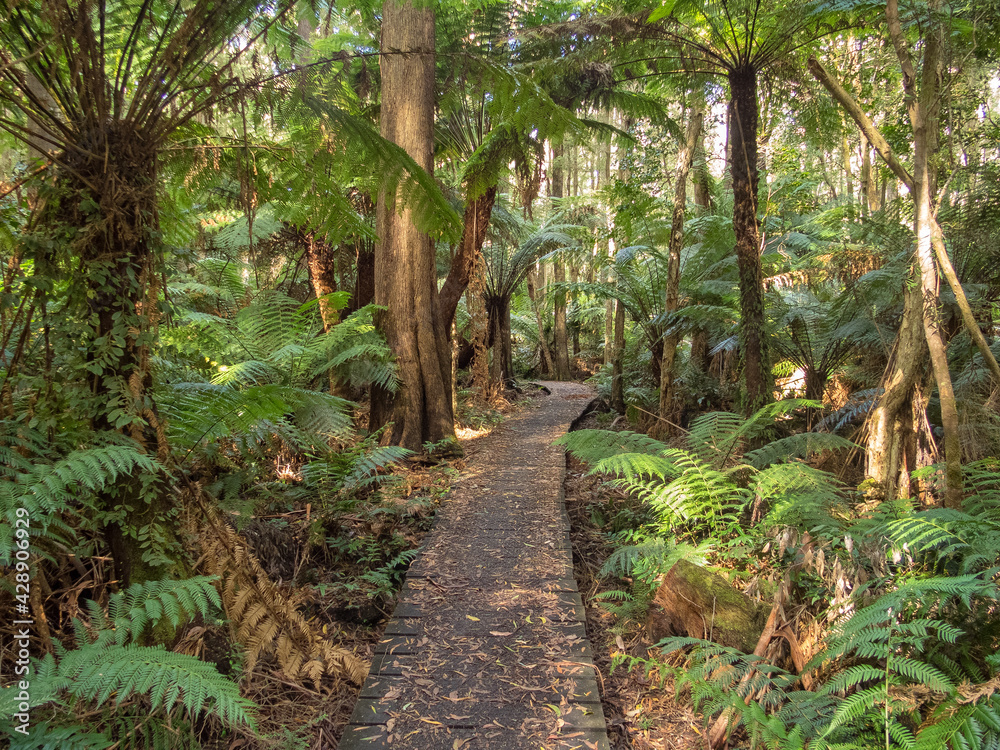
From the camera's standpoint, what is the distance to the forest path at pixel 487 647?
1.87 m

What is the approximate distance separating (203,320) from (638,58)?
465 centimetres

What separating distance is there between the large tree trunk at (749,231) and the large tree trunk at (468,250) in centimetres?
304

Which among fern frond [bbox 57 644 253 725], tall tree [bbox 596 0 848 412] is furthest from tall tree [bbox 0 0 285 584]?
tall tree [bbox 596 0 848 412]

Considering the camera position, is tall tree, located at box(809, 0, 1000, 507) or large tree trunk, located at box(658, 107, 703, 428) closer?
tall tree, located at box(809, 0, 1000, 507)

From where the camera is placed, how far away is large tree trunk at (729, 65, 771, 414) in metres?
4.18

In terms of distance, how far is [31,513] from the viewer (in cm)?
127

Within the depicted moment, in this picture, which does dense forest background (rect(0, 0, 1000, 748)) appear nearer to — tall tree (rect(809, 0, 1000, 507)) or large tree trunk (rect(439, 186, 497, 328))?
tall tree (rect(809, 0, 1000, 507))

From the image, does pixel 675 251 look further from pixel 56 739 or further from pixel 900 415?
pixel 56 739

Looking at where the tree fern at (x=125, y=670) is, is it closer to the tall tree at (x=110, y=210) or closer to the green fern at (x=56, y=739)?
the green fern at (x=56, y=739)

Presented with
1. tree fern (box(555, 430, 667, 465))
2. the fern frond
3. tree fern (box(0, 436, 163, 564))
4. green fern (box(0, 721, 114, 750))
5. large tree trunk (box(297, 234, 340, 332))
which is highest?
large tree trunk (box(297, 234, 340, 332))

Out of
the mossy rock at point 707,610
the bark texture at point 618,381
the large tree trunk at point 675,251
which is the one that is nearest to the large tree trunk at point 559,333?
the bark texture at point 618,381

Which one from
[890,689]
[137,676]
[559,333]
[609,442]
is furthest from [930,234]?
[559,333]

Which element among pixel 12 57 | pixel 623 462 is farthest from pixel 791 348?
pixel 12 57

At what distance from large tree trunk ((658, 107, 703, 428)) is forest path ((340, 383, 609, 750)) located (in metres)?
2.54
